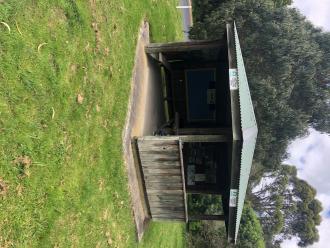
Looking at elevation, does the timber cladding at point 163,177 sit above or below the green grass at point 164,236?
above

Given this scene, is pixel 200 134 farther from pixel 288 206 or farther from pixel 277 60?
pixel 288 206

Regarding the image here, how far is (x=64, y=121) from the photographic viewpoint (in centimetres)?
774

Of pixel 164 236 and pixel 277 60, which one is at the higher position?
pixel 277 60

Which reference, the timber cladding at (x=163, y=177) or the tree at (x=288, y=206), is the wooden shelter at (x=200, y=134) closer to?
the timber cladding at (x=163, y=177)

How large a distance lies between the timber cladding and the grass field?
106 cm

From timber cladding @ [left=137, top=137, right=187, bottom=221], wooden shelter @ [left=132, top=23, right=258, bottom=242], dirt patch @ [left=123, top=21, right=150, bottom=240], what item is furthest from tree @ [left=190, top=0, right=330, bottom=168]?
timber cladding @ [left=137, top=137, right=187, bottom=221]

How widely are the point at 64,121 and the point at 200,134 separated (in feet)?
17.8

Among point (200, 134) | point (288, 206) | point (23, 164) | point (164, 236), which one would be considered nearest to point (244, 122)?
point (200, 134)

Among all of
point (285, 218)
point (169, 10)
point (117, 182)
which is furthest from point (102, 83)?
point (285, 218)

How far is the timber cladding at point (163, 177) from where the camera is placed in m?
11.5

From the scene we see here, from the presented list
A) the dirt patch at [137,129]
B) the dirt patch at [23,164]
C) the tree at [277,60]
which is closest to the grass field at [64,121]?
the dirt patch at [23,164]

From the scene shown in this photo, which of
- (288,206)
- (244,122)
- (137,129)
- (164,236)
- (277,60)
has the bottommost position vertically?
(288,206)

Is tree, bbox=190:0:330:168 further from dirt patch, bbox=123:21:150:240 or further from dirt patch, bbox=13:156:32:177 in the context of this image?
dirt patch, bbox=13:156:32:177

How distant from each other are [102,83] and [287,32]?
10941 mm
